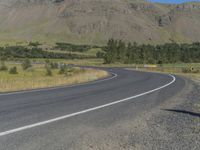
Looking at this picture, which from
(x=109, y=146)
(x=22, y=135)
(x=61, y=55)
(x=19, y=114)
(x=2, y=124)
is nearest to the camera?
(x=109, y=146)

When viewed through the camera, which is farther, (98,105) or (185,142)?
(98,105)

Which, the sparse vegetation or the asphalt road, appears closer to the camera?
the asphalt road

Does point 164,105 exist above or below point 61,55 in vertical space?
above

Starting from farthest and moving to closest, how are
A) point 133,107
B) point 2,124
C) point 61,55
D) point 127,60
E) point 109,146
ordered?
point 61,55
point 127,60
point 133,107
point 2,124
point 109,146

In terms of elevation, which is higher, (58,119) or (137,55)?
(58,119)

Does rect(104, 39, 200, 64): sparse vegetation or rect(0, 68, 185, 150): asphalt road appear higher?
rect(0, 68, 185, 150): asphalt road

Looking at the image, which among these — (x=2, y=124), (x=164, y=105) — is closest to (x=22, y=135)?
(x=2, y=124)

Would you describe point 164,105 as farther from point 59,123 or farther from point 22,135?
point 22,135

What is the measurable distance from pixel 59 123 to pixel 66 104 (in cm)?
414

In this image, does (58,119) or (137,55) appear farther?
(137,55)

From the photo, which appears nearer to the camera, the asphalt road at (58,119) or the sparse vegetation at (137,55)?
the asphalt road at (58,119)

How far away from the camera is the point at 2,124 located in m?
9.46

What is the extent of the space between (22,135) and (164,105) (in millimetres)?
7534

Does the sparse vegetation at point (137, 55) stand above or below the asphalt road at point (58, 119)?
below
